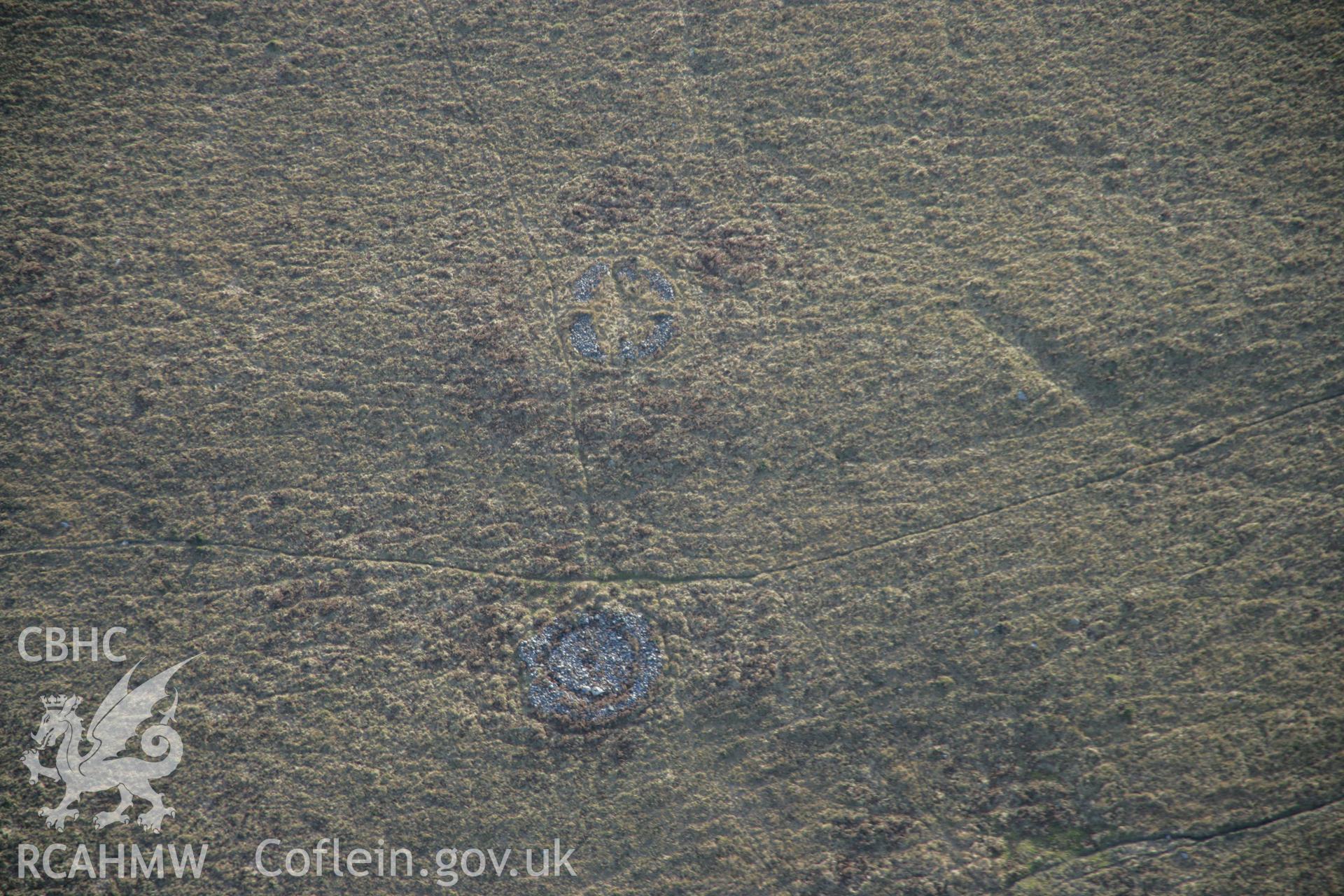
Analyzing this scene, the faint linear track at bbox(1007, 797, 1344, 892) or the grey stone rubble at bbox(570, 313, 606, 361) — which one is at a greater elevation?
the grey stone rubble at bbox(570, 313, 606, 361)

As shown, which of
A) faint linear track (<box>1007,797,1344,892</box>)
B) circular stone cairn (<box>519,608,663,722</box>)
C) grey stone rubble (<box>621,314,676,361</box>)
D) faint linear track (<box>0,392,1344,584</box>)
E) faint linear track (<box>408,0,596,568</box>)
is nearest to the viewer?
faint linear track (<box>1007,797,1344,892</box>)

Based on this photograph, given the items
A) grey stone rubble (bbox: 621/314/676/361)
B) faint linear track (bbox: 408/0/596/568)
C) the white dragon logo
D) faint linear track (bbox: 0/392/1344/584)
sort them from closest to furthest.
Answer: the white dragon logo
faint linear track (bbox: 0/392/1344/584)
faint linear track (bbox: 408/0/596/568)
grey stone rubble (bbox: 621/314/676/361)

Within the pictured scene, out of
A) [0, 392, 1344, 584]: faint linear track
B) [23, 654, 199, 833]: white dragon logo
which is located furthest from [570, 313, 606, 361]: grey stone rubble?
[23, 654, 199, 833]: white dragon logo

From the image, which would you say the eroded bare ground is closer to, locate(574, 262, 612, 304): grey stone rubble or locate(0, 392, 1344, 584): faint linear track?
locate(0, 392, 1344, 584): faint linear track

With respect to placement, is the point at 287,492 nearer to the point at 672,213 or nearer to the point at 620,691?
the point at 620,691

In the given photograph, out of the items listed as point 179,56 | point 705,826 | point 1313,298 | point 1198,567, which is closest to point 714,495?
point 705,826

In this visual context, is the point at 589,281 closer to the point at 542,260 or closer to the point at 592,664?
the point at 542,260

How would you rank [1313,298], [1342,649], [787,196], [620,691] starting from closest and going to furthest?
[1342,649] → [620,691] → [1313,298] → [787,196]
